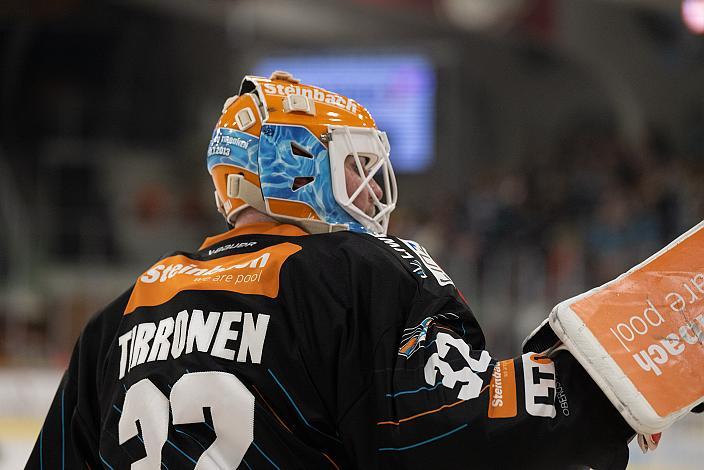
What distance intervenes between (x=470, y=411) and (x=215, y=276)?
45cm

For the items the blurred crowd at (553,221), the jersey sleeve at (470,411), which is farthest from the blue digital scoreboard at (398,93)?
the jersey sleeve at (470,411)

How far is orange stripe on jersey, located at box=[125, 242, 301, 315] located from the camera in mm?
1495

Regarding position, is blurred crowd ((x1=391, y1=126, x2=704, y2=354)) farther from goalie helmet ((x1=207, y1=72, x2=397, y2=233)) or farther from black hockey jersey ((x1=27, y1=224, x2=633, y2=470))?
black hockey jersey ((x1=27, y1=224, x2=633, y2=470))

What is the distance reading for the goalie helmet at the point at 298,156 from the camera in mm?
1645

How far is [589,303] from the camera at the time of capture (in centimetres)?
134

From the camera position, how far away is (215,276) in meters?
1.55

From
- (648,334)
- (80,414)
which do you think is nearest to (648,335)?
(648,334)

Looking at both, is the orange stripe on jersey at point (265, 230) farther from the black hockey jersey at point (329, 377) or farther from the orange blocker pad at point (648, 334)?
the orange blocker pad at point (648, 334)

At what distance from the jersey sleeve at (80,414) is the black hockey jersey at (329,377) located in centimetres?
12

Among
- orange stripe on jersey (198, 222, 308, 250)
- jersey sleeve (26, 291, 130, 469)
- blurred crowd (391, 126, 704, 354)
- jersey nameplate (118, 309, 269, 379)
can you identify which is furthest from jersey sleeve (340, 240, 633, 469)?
blurred crowd (391, 126, 704, 354)

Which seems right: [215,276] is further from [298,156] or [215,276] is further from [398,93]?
[398,93]

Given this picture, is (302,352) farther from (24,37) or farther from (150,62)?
(150,62)

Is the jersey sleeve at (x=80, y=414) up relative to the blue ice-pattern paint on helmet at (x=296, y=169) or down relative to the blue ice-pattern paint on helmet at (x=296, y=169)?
down

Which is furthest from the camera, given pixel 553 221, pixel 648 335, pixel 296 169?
pixel 553 221
